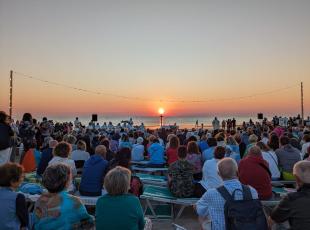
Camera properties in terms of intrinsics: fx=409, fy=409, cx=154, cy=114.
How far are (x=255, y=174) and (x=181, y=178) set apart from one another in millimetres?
1323

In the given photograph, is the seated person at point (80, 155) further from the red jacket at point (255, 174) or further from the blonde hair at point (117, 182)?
the blonde hair at point (117, 182)

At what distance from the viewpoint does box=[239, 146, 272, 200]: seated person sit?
5551mm

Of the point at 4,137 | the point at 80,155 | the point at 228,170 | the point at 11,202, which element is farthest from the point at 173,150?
the point at 11,202

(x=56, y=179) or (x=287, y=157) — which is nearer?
(x=56, y=179)

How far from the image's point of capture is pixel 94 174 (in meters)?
6.32

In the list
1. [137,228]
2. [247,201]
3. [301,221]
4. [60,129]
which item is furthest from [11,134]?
[60,129]

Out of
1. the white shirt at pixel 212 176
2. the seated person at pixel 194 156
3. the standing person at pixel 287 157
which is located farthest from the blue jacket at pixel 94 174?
the standing person at pixel 287 157

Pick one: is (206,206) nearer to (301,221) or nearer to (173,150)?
(301,221)

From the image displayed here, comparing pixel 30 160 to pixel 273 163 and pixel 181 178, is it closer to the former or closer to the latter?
pixel 181 178

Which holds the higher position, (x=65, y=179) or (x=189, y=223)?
(x=65, y=179)

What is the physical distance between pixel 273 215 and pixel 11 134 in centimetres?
534

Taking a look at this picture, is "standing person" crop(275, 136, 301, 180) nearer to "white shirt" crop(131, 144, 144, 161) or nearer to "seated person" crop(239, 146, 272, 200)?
"seated person" crop(239, 146, 272, 200)

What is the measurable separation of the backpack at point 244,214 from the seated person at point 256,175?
1.89m

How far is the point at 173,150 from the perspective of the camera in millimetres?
9203
